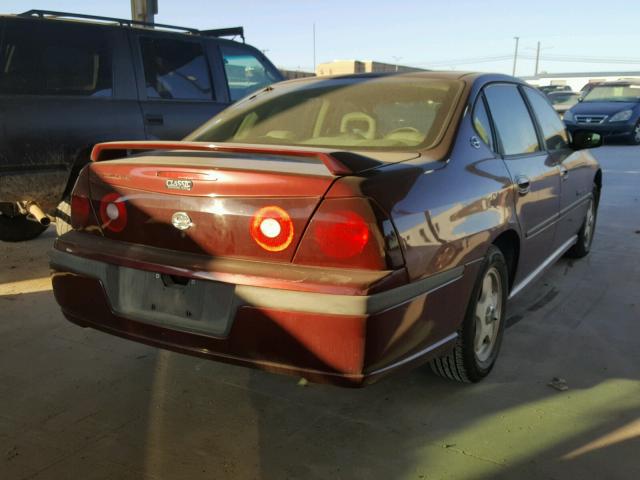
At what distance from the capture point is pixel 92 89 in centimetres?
447

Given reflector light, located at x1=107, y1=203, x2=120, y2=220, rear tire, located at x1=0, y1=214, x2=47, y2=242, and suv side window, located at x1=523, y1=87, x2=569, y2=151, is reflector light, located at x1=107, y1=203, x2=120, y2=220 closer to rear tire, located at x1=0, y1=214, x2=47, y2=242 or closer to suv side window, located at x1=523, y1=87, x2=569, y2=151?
suv side window, located at x1=523, y1=87, x2=569, y2=151

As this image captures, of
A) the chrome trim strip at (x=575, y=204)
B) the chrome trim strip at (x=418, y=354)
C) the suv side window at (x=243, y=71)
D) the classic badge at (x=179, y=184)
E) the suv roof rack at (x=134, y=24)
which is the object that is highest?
the suv roof rack at (x=134, y=24)

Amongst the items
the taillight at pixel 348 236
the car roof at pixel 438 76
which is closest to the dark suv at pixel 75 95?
the car roof at pixel 438 76

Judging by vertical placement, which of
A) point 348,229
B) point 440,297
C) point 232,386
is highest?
point 348,229

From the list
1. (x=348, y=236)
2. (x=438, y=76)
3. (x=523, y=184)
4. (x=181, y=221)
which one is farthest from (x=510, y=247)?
(x=181, y=221)

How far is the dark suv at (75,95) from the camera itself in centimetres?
408

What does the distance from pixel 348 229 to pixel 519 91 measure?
7.41 ft

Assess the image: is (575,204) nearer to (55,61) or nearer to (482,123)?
(482,123)

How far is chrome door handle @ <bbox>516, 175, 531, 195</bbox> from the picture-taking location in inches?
123

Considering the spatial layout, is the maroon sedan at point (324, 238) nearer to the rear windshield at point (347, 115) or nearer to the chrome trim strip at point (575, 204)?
the rear windshield at point (347, 115)

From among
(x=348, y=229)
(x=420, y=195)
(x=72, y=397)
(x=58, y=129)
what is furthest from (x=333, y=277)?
(x=58, y=129)

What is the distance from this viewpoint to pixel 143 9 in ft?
24.7

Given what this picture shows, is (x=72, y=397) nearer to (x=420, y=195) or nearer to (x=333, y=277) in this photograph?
(x=333, y=277)

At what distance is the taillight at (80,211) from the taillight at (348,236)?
1.12 m
